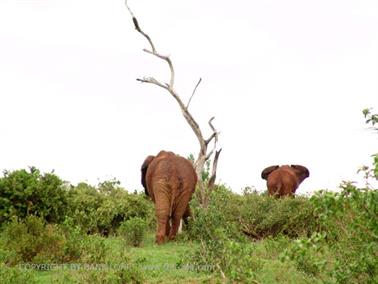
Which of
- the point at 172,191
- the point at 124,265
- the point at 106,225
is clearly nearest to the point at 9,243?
the point at 124,265

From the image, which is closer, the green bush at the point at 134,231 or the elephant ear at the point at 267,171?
the green bush at the point at 134,231

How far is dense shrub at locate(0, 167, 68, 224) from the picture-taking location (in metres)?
18.3

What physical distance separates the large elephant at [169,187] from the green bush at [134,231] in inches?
17.1

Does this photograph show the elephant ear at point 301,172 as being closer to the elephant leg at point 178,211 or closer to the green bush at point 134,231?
the elephant leg at point 178,211

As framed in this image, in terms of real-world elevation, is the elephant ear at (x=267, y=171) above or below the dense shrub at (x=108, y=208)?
above

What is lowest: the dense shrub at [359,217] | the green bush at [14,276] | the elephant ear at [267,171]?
the dense shrub at [359,217]

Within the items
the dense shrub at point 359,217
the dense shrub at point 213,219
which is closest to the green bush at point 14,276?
the dense shrub at point 213,219

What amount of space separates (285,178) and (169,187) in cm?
1215

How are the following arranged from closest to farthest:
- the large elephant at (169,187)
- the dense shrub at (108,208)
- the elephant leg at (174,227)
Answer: the large elephant at (169,187) → the elephant leg at (174,227) → the dense shrub at (108,208)

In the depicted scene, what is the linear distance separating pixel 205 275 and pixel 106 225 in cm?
1335

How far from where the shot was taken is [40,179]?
1878 centimetres

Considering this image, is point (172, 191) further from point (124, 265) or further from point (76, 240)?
point (124, 265)

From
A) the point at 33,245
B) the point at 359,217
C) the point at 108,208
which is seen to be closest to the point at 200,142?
the point at 108,208

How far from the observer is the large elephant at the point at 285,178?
94.7 feet
